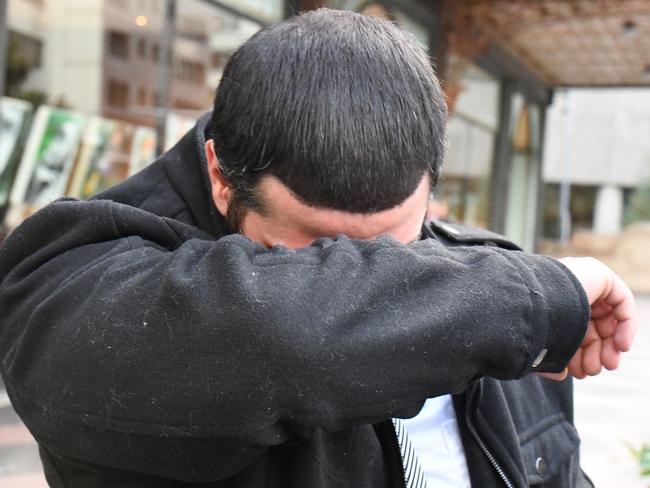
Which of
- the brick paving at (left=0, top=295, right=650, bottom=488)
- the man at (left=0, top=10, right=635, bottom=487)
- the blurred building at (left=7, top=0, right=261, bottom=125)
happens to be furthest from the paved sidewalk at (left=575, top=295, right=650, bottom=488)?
the blurred building at (left=7, top=0, right=261, bottom=125)

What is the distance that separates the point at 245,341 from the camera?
81 cm

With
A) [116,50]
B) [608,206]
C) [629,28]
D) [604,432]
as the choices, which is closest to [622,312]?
[604,432]

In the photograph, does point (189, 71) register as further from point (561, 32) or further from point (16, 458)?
point (561, 32)

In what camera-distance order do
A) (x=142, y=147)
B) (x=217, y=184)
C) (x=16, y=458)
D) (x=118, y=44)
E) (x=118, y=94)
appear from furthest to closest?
(x=142, y=147)
(x=118, y=94)
(x=118, y=44)
(x=16, y=458)
(x=217, y=184)

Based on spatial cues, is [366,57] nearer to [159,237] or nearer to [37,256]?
[159,237]

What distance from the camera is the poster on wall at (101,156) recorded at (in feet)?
19.4

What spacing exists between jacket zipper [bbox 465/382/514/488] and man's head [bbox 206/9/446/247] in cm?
28

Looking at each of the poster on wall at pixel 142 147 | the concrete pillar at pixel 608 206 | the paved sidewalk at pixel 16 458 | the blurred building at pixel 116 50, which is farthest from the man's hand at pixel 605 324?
the concrete pillar at pixel 608 206

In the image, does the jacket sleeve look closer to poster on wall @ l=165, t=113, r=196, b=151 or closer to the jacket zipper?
the jacket zipper

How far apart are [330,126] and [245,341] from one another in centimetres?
27

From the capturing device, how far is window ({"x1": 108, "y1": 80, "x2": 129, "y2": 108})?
236 inches

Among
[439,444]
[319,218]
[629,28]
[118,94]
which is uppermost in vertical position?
[629,28]

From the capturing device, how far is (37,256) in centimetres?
99

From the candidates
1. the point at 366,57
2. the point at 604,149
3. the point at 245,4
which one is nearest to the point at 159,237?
the point at 366,57
